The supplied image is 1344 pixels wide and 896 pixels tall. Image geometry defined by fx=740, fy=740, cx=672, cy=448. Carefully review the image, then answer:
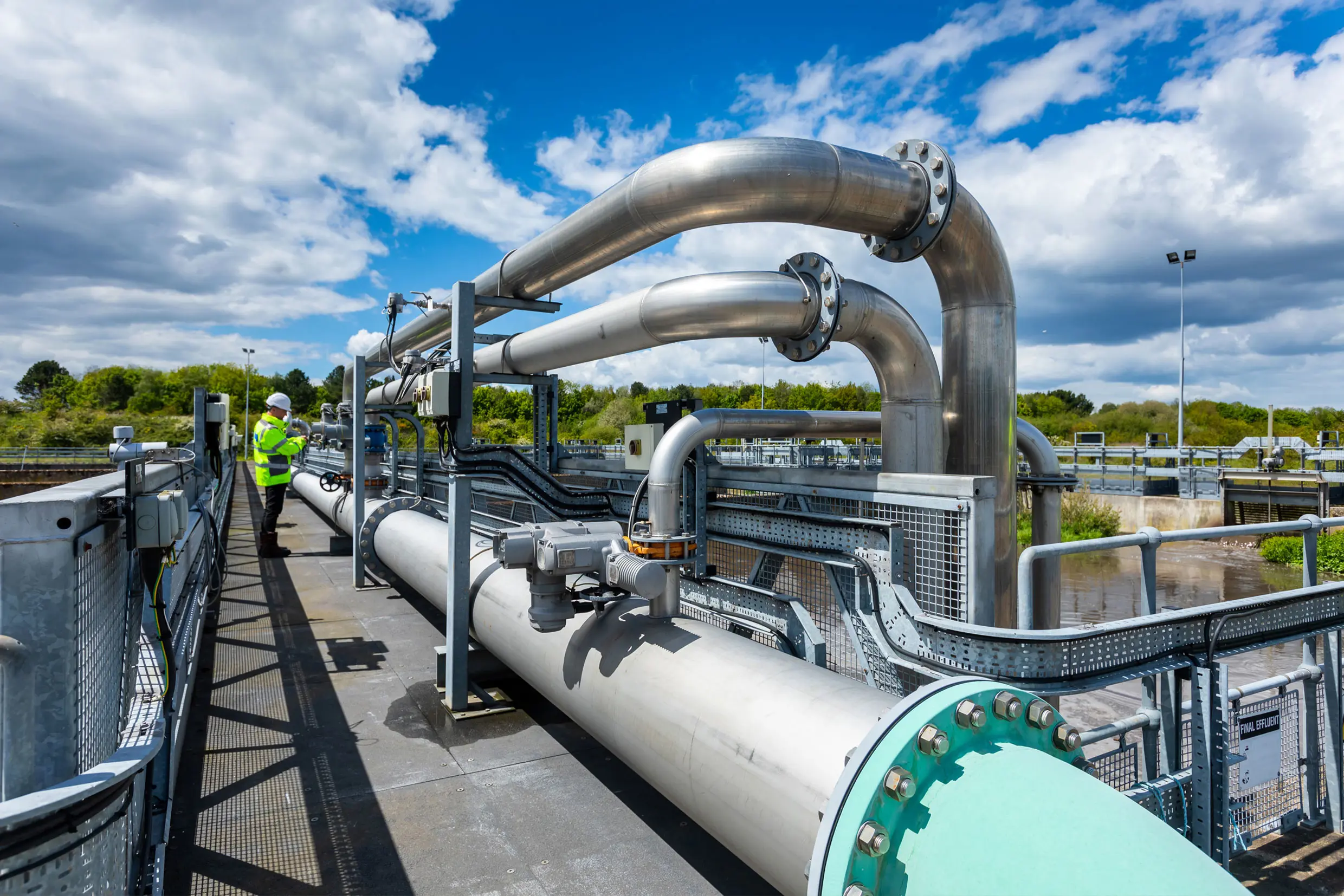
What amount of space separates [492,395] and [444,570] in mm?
66762

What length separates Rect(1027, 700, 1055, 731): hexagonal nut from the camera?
76.5 inches

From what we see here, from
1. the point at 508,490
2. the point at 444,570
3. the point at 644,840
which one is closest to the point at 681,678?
the point at 644,840

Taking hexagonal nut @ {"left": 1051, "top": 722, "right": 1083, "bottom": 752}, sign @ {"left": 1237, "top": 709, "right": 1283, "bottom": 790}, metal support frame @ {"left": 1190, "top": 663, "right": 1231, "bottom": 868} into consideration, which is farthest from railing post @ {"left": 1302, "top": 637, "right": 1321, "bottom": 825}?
hexagonal nut @ {"left": 1051, "top": 722, "right": 1083, "bottom": 752}

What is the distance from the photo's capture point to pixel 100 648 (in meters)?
2.06

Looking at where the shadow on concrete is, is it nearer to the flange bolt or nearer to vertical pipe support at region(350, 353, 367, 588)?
vertical pipe support at region(350, 353, 367, 588)

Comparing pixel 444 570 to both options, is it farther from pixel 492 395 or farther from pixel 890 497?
pixel 492 395

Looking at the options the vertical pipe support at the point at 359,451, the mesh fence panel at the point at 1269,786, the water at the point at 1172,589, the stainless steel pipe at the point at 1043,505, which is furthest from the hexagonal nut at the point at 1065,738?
the vertical pipe support at the point at 359,451

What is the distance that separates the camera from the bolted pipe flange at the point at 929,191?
4.02m

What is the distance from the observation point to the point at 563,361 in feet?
19.9

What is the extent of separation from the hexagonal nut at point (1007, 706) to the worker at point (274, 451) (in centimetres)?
980

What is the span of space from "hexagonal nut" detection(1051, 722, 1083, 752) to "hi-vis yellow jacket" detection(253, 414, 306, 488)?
9891mm

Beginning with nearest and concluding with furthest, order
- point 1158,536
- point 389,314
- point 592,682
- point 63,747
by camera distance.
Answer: point 63,747
point 1158,536
point 592,682
point 389,314

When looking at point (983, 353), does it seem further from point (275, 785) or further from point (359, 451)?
point (359, 451)

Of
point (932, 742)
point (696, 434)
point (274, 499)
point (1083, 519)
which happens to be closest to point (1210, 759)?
point (932, 742)
